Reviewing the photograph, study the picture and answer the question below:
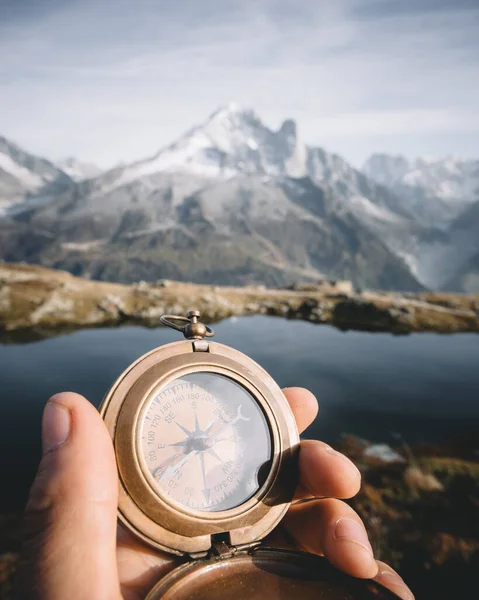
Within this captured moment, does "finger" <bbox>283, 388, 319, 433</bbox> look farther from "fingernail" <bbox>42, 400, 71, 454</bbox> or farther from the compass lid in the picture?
"fingernail" <bbox>42, 400, 71, 454</bbox>

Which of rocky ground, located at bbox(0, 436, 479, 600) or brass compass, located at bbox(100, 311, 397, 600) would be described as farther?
rocky ground, located at bbox(0, 436, 479, 600)

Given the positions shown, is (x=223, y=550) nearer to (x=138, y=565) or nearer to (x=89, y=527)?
(x=138, y=565)

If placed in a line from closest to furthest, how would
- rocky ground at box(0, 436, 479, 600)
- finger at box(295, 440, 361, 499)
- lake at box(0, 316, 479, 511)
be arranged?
finger at box(295, 440, 361, 499) → rocky ground at box(0, 436, 479, 600) → lake at box(0, 316, 479, 511)

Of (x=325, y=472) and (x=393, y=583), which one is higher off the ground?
(x=325, y=472)

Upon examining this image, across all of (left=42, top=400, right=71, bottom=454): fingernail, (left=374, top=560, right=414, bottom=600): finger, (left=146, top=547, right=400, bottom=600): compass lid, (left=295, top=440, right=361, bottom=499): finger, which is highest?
(left=42, top=400, right=71, bottom=454): fingernail

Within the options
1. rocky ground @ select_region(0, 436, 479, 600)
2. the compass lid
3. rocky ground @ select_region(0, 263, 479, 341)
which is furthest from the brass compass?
rocky ground @ select_region(0, 263, 479, 341)

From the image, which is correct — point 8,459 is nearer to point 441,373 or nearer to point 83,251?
point 441,373

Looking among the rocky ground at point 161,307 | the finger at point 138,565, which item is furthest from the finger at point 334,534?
the rocky ground at point 161,307

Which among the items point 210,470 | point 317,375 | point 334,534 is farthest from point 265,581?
point 317,375
